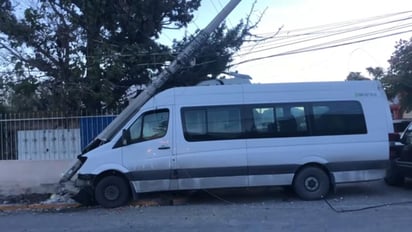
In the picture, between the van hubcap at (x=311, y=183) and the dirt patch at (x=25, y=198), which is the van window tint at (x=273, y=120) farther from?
the dirt patch at (x=25, y=198)

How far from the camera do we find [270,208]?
32.6 feet

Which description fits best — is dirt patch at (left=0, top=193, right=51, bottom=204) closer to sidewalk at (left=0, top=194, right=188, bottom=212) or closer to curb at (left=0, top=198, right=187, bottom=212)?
sidewalk at (left=0, top=194, right=188, bottom=212)

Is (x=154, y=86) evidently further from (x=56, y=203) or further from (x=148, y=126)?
(x=56, y=203)

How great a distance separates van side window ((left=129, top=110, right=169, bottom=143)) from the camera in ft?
34.9

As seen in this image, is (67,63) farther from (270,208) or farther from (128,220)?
(270,208)

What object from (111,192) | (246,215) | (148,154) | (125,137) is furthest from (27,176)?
(246,215)

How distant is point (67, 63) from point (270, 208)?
303 inches

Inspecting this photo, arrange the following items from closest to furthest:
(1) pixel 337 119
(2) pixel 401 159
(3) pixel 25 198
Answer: (1) pixel 337 119, (2) pixel 401 159, (3) pixel 25 198

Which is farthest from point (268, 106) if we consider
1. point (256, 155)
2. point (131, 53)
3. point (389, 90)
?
point (389, 90)

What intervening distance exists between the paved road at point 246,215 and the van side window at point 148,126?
154cm

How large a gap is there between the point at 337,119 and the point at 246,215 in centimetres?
319

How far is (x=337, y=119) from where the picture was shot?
35.4 ft

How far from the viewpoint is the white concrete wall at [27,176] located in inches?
507

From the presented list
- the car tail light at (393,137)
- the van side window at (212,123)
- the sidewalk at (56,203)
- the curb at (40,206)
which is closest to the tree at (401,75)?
the car tail light at (393,137)
